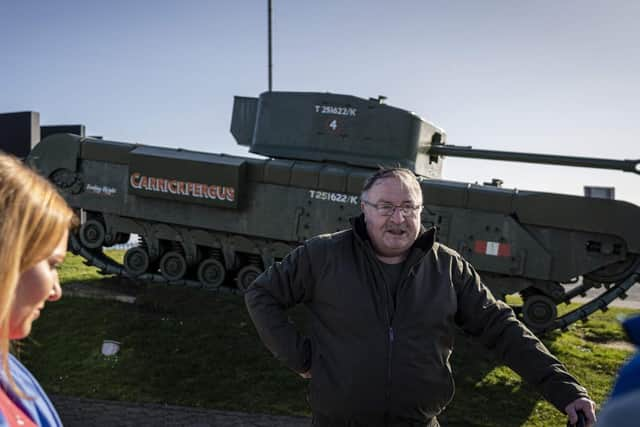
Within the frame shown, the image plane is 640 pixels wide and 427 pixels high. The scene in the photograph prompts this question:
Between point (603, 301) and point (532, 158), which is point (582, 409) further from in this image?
point (532, 158)

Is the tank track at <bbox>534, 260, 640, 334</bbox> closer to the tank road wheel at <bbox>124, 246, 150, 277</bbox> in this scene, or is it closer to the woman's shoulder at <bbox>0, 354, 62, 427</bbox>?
the tank road wheel at <bbox>124, 246, 150, 277</bbox>

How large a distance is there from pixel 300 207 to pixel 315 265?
7445 mm

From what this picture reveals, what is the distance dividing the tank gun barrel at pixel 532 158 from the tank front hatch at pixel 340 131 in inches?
12.0

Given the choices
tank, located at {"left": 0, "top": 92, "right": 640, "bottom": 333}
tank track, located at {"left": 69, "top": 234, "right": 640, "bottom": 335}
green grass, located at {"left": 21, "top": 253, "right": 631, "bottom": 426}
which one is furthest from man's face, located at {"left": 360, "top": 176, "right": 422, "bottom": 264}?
tank track, located at {"left": 69, "top": 234, "right": 640, "bottom": 335}

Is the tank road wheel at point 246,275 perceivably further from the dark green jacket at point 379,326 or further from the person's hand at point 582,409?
the person's hand at point 582,409

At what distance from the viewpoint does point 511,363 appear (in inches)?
123

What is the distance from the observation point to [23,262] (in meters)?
1.50

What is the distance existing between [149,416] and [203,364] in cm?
166

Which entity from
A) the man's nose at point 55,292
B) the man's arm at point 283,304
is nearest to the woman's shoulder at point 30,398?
the man's nose at point 55,292

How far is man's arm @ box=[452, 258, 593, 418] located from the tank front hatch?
24.4ft

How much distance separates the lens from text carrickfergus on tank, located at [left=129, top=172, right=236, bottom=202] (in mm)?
10867

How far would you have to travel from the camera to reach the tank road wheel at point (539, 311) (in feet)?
32.9

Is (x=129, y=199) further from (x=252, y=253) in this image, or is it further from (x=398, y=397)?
(x=398, y=397)

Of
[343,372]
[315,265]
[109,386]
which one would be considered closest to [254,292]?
[315,265]
